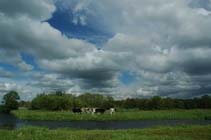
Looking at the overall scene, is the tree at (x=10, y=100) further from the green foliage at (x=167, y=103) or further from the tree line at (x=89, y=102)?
the green foliage at (x=167, y=103)

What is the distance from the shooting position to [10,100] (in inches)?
4646

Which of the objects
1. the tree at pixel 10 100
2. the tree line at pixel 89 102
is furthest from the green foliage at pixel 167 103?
the tree at pixel 10 100

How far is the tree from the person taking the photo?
11734 cm

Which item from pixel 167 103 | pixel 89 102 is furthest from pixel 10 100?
pixel 167 103

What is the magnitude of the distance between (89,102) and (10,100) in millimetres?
29508

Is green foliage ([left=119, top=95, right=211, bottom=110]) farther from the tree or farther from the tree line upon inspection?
the tree

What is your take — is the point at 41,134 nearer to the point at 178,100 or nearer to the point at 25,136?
the point at 25,136

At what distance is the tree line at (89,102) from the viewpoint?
95062 millimetres

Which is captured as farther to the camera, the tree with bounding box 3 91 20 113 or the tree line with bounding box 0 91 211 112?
the tree with bounding box 3 91 20 113

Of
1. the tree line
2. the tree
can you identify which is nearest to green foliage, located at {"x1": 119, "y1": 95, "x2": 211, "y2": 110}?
the tree line

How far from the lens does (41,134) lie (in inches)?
1110

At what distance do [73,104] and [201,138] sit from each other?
7413 centimetres

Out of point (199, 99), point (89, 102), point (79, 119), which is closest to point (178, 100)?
point (199, 99)

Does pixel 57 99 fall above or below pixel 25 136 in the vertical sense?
above
